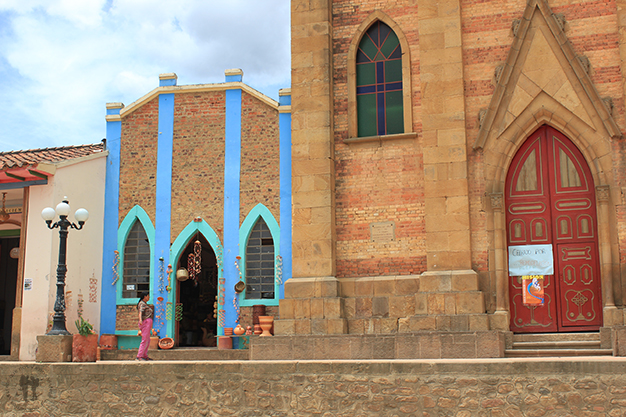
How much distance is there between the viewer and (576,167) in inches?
549

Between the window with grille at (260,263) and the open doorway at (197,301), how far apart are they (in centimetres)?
142

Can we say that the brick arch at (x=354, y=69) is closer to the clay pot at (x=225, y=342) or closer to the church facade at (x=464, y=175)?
the church facade at (x=464, y=175)

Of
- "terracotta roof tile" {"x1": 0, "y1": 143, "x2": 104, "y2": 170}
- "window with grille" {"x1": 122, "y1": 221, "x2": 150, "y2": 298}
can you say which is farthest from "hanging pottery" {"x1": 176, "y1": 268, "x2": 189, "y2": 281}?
"terracotta roof tile" {"x1": 0, "y1": 143, "x2": 104, "y2": 170}

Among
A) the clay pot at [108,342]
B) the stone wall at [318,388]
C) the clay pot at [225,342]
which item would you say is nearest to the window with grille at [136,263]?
the clay pot at [108,342]

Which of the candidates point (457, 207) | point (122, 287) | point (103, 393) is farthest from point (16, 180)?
point (457, 207)

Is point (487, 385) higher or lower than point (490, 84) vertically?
lower

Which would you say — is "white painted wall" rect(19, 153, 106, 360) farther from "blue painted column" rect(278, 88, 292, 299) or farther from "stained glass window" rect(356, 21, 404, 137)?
"stained glass window" rect(356, 21, 404, 137)

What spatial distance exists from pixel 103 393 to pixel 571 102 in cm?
1074

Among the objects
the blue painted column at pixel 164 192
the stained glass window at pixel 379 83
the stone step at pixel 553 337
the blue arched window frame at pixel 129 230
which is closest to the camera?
the stone step at pixel 553 337

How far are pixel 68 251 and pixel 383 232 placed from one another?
8.40 meters

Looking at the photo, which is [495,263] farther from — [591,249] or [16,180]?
[16,180]

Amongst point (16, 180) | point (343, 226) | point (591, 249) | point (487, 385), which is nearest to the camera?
point (487, 385)

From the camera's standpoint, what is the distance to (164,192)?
18.5m

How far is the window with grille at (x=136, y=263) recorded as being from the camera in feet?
60.1
